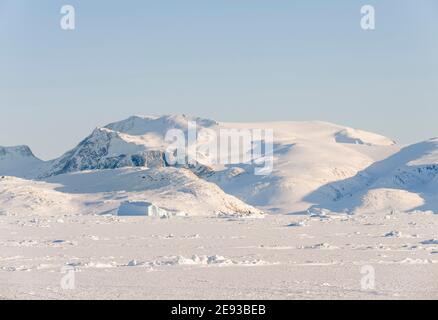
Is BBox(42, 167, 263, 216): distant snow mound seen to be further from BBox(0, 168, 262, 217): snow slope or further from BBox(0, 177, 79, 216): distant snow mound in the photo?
BBox(0, 177, 79, 216): distant snow mound

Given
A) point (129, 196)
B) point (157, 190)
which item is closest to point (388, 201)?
point (157, 190)

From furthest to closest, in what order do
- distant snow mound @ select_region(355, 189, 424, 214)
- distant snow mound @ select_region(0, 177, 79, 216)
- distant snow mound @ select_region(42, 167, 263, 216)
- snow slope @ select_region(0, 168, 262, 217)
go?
distant snow mound @ select_region(355, 189, 424, 214), distant snow mound @ select_region(42, 167, 263, 216), snow slope @ select_region(0, 168, 262, 217), distant snow mound @ select_region(0, 177, 79, 216)

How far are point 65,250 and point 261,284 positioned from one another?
1870cm

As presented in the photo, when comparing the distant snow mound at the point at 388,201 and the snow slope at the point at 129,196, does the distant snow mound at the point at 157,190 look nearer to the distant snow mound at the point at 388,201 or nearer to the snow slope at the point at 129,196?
the snow slope at the point at 129,196

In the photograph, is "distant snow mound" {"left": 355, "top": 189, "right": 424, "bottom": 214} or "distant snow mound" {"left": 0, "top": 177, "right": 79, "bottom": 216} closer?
"distant snow mound" {"left": 0, "top": 177, "right": 79, "bottom": 216}

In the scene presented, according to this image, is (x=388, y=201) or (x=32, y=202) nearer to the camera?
(x=32, y=202)

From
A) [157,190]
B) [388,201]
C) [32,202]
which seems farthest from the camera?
[388,201]

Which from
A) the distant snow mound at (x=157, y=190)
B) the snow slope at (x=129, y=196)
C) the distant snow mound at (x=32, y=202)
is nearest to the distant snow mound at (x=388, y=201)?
the distant snow mound at (x=157, y=190)

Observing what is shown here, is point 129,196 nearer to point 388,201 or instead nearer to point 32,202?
point 32,202

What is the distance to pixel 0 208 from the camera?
130m

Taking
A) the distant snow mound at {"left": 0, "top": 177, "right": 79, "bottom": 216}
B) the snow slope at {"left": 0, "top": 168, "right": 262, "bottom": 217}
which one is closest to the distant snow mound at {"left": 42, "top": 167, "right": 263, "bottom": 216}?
the snow slope at {"left": 0, "top": 168, "right": 262, "bottom": 217}

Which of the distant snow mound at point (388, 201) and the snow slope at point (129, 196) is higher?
the snow slope at point (129, 196)
